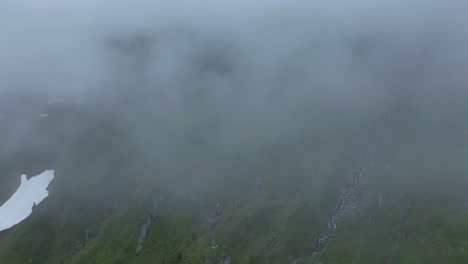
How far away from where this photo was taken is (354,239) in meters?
177

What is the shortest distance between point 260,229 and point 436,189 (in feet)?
245

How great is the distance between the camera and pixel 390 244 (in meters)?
167

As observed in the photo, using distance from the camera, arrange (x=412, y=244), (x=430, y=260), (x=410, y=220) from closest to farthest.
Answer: (x=430, y=260) → (x=412, y=244) → (x=410, y=220)

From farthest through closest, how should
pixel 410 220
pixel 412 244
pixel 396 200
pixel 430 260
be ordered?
1. pixel 396 200
2. pixel 410 220
3. pixel 412 244
4. pixel 430 260

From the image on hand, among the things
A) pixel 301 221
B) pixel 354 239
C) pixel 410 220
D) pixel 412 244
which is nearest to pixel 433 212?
pixel 410 220

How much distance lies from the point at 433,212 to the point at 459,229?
1328 cm

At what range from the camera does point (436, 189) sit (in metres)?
187

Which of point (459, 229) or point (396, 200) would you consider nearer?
point (459, 229)

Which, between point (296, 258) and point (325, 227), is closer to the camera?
point (296, 258)

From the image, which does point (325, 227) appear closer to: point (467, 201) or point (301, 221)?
point (301, 221)

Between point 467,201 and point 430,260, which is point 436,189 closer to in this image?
point 467,201

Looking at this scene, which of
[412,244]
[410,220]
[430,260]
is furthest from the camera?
[410,220]

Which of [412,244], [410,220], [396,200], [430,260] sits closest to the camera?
[430,260]

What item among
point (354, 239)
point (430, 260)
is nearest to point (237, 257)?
point (354, 239)
